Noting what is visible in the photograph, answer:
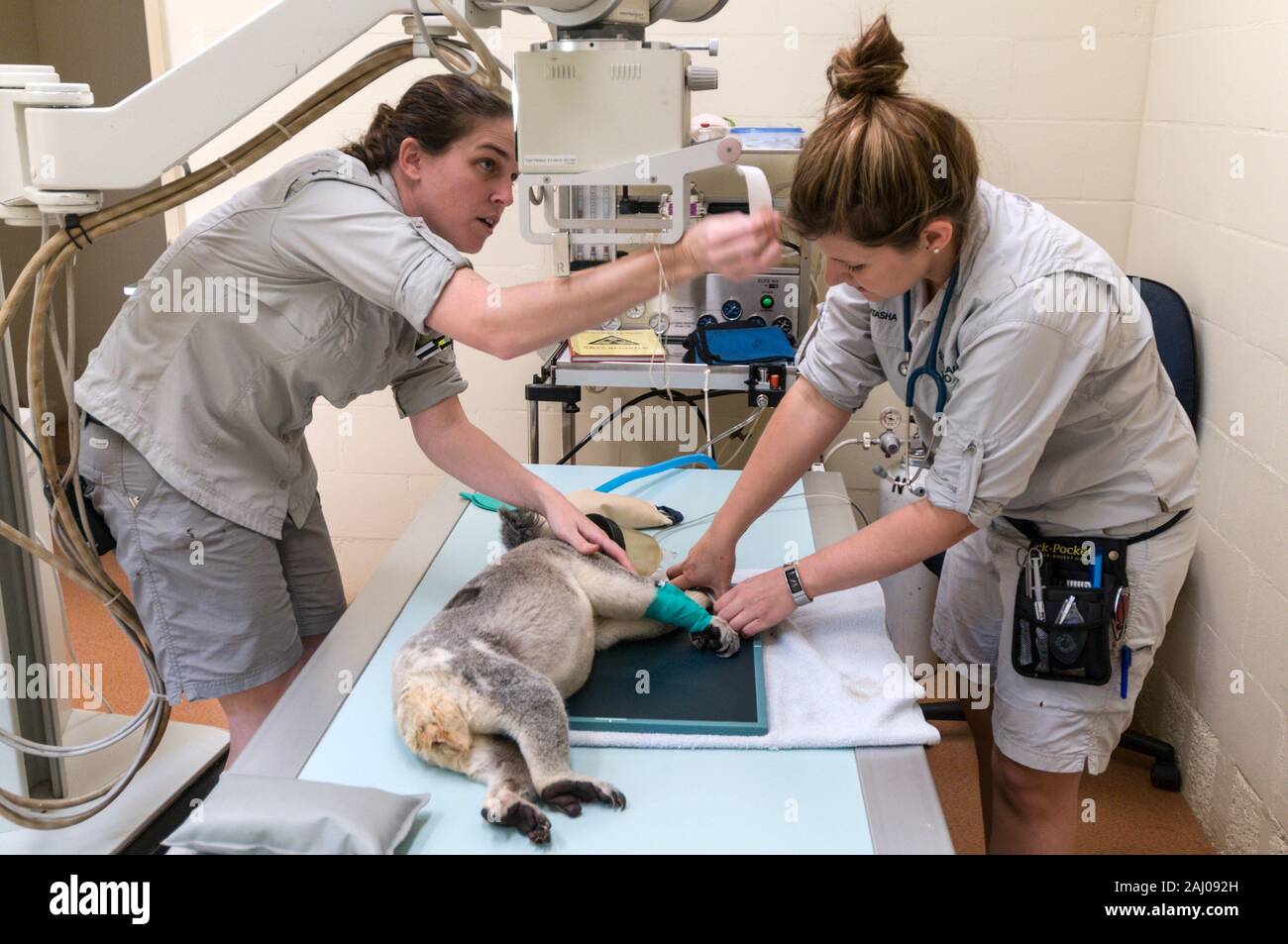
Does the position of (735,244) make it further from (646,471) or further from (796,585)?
(646,471)

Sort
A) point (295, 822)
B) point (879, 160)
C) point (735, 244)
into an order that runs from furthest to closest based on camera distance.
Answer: point (879, 160)
point (735, 244)
point (295, 822)

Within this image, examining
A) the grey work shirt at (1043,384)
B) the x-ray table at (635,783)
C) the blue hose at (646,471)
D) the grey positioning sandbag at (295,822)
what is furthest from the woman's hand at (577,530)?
the grey positioning sandbag at (295,822)

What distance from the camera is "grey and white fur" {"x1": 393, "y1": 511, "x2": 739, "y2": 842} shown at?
1.28 m

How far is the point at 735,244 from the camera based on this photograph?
4.17ft

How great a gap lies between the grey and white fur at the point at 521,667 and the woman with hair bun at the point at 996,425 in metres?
0.18

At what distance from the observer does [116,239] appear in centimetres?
507

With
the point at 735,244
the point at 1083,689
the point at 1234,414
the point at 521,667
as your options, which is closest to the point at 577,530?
the point at 521,667

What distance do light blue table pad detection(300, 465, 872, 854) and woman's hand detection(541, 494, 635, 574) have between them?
346mm

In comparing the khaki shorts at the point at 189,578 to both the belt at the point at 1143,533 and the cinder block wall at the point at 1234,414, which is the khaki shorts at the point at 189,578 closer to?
the belt at the point at 1143,533

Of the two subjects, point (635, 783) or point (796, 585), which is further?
point (796, 585)

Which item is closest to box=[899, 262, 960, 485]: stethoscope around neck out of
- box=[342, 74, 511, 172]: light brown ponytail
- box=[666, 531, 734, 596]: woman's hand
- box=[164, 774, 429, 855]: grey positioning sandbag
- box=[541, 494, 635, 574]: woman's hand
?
box=[666, 531, 734, 596]: woman's hand

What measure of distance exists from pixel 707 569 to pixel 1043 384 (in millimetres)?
604

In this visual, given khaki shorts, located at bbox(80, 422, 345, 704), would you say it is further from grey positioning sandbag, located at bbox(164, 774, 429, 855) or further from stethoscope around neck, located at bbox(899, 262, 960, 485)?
stethoscope around neck, located at bbox(899, 262, 960, 485)

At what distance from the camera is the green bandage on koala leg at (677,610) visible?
5.26 feet
